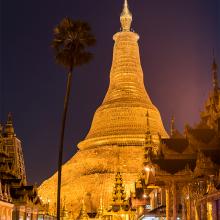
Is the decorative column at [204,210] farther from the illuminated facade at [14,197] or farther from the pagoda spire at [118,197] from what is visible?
the pagoda spire at [118,197]

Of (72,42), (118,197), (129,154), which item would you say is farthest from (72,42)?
(129,154)

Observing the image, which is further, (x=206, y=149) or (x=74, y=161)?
(x=74, y=161)

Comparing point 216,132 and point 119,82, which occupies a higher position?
point 119,82

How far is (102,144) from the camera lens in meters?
81.5

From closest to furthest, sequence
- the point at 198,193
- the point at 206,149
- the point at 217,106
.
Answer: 1. the point at 198,193
2. the point at 206,149
3. the point at 217,106

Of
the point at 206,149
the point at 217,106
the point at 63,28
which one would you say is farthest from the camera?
the point at 217,106

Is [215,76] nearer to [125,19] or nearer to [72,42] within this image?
[72,42]

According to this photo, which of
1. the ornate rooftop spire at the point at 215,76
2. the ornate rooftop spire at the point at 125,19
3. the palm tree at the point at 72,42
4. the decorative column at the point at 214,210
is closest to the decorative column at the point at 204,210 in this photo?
the decorative column at the point at 214,210

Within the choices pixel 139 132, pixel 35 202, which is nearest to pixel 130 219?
pixel 35 202

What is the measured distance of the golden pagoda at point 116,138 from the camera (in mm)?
74312

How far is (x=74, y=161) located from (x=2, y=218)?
41.2m

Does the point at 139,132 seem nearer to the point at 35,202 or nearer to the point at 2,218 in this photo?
the point at 35,202

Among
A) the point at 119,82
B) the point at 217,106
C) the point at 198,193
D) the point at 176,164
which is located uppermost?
the point at 119,82

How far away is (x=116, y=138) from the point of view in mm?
80688
